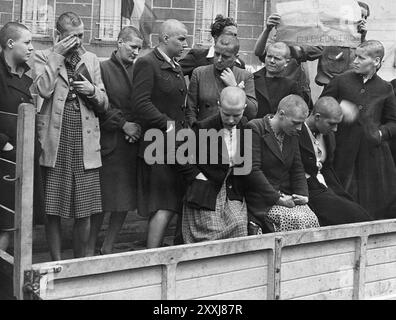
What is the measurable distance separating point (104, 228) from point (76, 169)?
50.6 inches

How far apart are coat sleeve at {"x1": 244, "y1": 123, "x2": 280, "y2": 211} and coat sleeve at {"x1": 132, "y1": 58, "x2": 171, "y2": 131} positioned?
585 millimetres

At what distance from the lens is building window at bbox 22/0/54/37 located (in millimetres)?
4855

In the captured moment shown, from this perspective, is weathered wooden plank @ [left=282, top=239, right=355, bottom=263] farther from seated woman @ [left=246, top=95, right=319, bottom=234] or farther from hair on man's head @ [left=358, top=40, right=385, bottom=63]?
hair on man's head @ [left=358, top=40, right=385, bottom=63]

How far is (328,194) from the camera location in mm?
4852

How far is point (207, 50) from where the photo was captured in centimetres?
516

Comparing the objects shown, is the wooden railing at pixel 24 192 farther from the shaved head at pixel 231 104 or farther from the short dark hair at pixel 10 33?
the shaved head at pixel 231 104

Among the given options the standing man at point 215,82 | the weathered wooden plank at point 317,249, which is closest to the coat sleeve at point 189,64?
the standing man at point 215,82

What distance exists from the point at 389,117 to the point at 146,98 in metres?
2.12

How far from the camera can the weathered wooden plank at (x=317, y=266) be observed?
145 inches

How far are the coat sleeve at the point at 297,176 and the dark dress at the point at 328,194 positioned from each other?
18 centimetres

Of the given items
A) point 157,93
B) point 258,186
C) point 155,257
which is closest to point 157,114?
point 157,93

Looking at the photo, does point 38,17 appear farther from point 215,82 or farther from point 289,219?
point 289,219

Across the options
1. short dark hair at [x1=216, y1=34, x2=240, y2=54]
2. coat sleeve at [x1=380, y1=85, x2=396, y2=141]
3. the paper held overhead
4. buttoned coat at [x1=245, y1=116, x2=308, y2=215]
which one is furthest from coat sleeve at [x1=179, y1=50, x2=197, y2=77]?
coat sleeve at [x1=380, y1=85, x2=396, y2=141]

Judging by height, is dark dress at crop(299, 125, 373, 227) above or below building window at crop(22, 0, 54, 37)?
below
